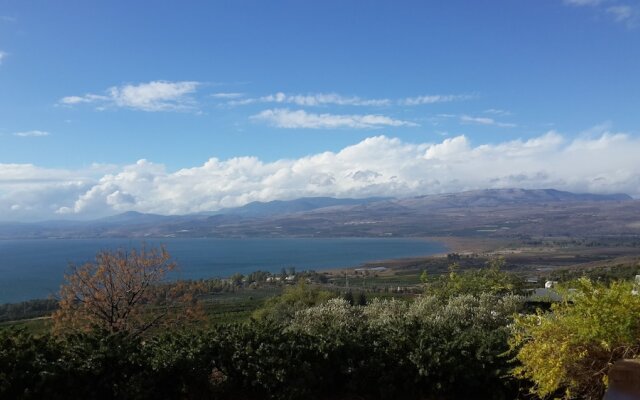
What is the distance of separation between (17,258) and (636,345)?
202 metres

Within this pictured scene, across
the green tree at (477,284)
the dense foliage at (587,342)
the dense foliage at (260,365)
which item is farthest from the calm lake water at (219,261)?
the dense foliage at (587,342)

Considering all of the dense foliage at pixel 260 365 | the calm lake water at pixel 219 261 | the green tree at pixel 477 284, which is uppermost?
the dense foliage at pixel 260 365

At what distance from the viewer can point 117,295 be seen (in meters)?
14.7

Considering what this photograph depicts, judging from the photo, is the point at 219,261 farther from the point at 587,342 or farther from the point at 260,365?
the point at 587,342

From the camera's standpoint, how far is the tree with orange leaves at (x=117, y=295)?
14250 mm

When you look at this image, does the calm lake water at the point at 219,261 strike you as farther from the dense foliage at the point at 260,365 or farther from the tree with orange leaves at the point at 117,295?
the dense foliage at the point at 260,365

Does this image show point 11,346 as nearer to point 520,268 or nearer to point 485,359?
point 485,359

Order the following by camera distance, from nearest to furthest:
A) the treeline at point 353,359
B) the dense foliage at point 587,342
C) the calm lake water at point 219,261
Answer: the dense foliage at point 587,342, the treeline at point 353,359, the calm lake water at point 219,261

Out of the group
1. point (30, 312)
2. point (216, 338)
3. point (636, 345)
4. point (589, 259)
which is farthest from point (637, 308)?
point (589, 259)

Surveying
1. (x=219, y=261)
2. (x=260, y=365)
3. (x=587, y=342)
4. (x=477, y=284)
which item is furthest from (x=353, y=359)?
(x=219, y=261)

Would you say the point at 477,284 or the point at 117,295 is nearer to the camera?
the point at 117,295

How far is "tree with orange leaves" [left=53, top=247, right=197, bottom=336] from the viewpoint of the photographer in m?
14.2

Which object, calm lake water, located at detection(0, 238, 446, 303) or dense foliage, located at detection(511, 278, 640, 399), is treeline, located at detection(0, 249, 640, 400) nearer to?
dense foliage, located at detection(511, 278, 640, 399)

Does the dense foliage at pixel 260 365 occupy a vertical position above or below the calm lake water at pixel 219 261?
above
